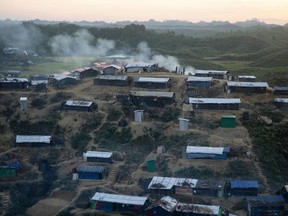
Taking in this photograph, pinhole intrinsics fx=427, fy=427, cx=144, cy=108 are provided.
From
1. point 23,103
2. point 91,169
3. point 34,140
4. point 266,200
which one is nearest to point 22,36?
Result: point 23,103

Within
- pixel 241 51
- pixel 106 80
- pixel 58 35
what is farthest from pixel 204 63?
pixel 58 35

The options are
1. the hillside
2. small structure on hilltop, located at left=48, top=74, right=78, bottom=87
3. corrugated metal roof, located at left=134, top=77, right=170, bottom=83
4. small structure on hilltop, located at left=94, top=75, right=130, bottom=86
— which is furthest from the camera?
small structure on hilltop, located at left=48, top=74, right=78, bottom=87

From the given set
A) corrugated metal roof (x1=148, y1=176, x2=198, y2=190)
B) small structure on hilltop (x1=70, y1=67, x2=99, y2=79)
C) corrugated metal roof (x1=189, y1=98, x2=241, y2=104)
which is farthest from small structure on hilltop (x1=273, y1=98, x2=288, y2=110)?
small structure on hilltop (x1=70, y1=67, x2=99, y2=79)

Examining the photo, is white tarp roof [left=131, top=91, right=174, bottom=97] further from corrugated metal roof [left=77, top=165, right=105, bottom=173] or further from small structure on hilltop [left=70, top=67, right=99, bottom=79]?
corrugated metal roof [left=77, top=165, right=105, bottom=173]

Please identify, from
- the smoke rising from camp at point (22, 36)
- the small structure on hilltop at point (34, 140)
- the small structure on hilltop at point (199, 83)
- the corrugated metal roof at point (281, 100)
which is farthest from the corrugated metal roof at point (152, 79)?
the smoke rising from camp at point (22, 36)

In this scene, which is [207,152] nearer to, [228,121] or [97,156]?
[228,121]

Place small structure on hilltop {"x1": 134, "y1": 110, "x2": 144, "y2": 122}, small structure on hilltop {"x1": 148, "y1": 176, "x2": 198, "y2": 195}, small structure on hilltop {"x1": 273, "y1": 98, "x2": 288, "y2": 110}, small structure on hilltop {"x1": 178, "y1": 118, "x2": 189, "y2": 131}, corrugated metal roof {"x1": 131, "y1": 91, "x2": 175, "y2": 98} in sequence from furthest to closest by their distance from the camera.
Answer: corrugated metal roof {"x1": 131, "y1": 91, "x2": 175, "y2": 98}
small structure on hilltop {"x1": 273, "y1": 98, "x2": 288, "y2": 110}
small structure on hilltop {"x1": 134, "y1": 110, "x2": 144, "y2": 122}
small structure on hilltop {"x1": 178, "y1": 118, "x2": 189, "y2": 131}
small structure on hilltop {"x1": 148, "y1": 176, "x2": 198, "y2": 195}
